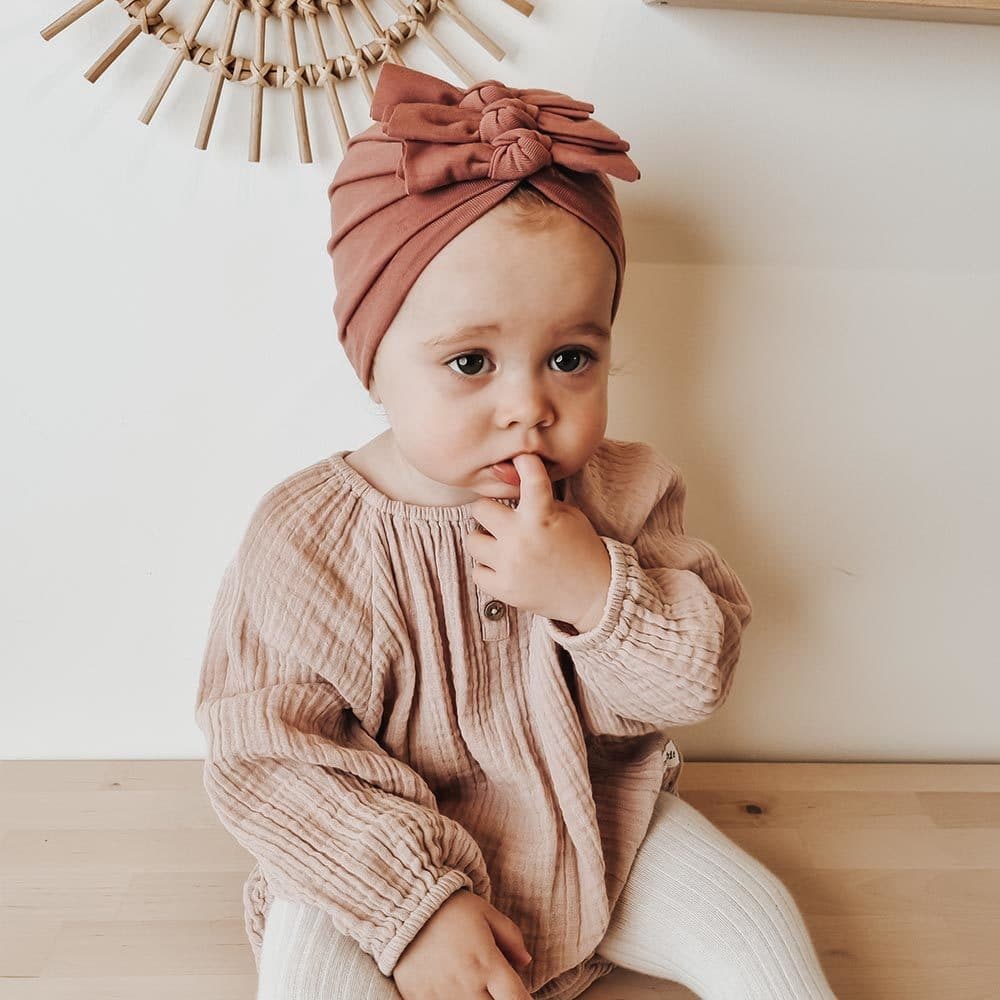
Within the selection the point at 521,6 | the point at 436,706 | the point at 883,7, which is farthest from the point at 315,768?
the point at 883,7

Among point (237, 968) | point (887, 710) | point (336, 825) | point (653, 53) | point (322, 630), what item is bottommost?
point (237, 968)

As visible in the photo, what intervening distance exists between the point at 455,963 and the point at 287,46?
83 cm

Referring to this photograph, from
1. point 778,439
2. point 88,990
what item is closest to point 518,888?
point 88,990

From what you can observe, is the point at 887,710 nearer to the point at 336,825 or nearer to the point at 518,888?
the point at 518,888

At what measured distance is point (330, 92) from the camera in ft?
3.12

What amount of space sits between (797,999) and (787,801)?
392mm

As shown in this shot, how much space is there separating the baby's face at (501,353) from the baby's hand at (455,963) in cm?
35

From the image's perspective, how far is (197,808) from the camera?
3.84ft

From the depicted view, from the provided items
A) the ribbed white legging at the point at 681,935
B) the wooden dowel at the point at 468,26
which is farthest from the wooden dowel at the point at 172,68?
the ribbed white legging at the point at 681,935

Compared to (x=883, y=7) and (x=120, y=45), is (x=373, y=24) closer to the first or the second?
(x=120, y=45)

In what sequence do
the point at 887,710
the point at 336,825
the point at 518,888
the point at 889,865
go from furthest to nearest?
the point at 887,710
the point at 889,865
the point at 518,888
the point at 336,825

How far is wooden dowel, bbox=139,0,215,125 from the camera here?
913 millimetres

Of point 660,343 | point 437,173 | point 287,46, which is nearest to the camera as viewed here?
point 437,173

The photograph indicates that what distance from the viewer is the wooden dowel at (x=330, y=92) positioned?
3.06ft
